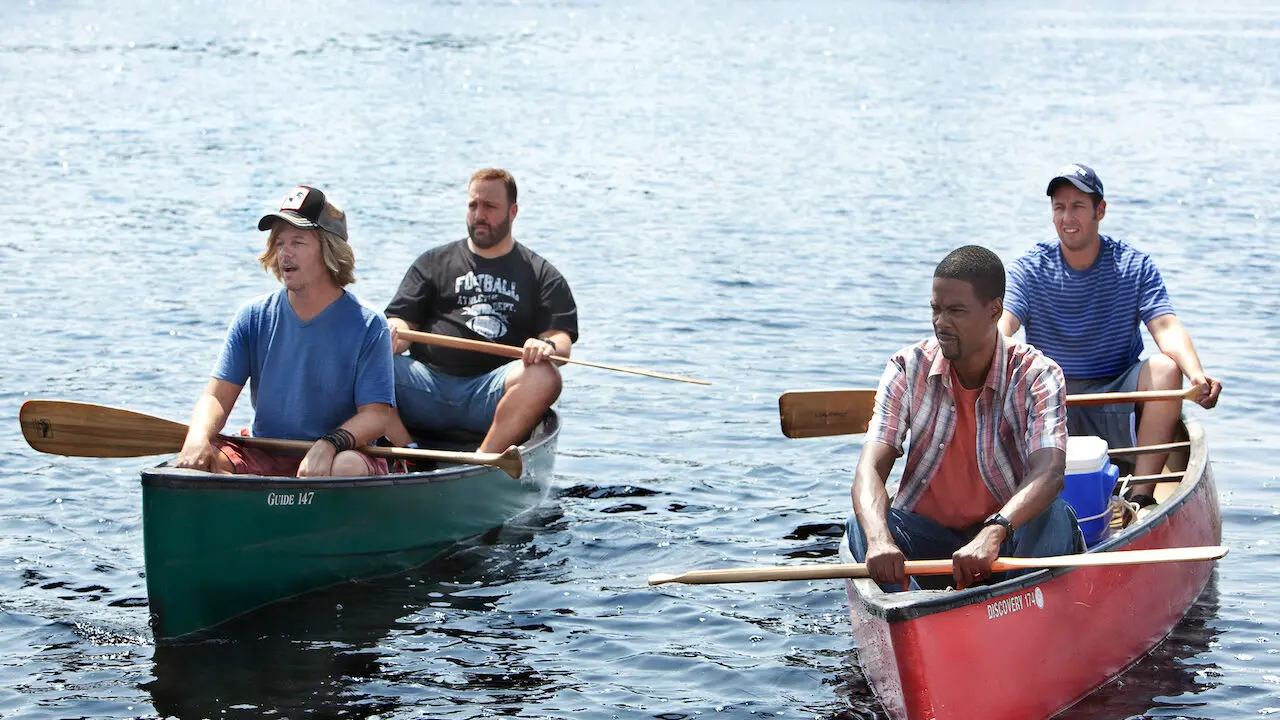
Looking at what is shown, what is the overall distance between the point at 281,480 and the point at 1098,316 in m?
3.93

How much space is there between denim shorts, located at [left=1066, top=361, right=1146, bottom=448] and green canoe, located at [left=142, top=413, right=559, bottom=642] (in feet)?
9.51

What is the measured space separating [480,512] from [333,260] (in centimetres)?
185

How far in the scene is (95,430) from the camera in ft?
24.7

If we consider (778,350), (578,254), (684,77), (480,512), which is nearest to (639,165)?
(578,254)

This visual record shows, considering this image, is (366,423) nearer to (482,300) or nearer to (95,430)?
(95,430)

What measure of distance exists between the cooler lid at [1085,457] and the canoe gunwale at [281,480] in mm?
2830

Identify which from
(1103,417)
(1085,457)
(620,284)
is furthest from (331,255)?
(620,284)

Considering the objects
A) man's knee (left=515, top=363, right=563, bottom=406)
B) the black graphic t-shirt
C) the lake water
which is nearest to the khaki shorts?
the lake water

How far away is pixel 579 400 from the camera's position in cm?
1205

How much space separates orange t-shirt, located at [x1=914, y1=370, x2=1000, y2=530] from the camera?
5902 mm

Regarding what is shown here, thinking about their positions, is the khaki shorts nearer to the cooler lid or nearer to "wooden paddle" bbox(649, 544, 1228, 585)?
"wooden paddle" bbox(649, 544, 1228, 585)

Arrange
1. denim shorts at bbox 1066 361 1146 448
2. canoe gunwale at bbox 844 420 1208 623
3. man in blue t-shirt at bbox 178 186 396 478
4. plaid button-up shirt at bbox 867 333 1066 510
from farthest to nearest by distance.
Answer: denim shorts at bbox 1066 361 1146 448, man in blue t-shirt at bbox 178 186 396 478, plaid button-up shirt at bbox 867 333 1066 510, canoe gunwale at bbox 844 420 1208 623

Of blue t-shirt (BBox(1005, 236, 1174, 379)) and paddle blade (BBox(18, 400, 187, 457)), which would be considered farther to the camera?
blue t-shirt (BBox(1005, 236, 1174, 379))

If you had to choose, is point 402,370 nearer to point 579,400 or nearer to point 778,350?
point 579,400
